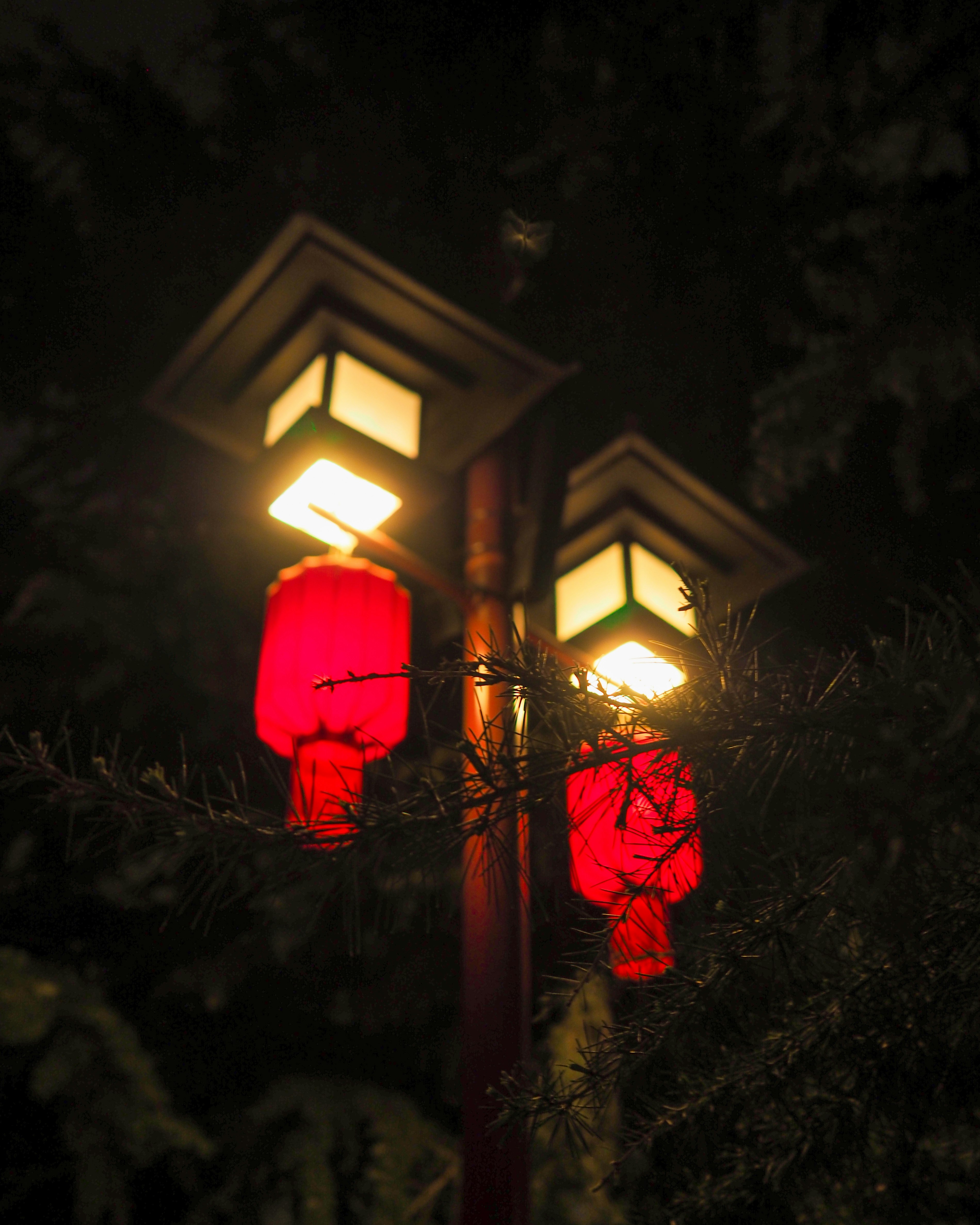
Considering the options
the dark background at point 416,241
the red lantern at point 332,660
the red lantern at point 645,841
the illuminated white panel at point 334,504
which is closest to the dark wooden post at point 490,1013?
the red lantern at point 645,841

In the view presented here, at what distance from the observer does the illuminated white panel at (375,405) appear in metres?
2.73

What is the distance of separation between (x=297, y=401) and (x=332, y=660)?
967 millimetres

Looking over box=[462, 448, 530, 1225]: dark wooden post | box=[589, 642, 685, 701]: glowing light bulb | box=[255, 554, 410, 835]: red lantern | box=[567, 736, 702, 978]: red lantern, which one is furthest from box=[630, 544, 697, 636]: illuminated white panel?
box=[567, 736, 702, 978]: red lantern

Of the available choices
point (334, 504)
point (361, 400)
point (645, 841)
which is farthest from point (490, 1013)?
point (361, 400)

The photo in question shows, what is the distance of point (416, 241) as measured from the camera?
3.54 metres

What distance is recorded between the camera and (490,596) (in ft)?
8.63

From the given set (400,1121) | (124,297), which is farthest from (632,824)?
(124,297)

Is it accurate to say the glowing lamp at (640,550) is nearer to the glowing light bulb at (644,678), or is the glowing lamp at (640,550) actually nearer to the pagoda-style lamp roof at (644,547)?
the pagoda-style lamp roof at (644,547)

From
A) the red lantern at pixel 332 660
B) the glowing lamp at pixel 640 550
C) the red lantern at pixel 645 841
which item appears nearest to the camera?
the red lantern at pixel 645 841

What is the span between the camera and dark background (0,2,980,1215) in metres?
3.83

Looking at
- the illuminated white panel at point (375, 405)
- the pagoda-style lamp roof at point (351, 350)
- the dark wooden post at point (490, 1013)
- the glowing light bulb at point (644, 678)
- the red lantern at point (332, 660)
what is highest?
the pagoda-style lamp roof at point (351, 350)

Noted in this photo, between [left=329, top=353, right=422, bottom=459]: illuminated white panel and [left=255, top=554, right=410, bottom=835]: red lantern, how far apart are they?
439 mm

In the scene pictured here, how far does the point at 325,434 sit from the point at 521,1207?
6.55 ft

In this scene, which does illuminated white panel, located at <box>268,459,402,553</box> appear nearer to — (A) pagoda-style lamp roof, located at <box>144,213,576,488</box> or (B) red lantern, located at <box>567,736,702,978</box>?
(A) pagoda-style lamp roof, located at <box>144,213,576,488</box>
